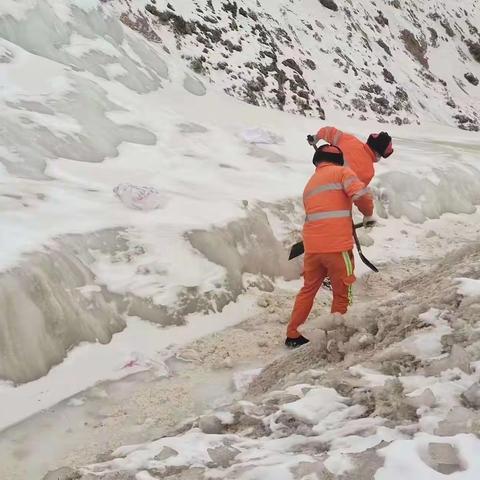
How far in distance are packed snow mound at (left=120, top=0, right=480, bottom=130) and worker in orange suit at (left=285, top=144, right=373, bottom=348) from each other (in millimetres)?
7198

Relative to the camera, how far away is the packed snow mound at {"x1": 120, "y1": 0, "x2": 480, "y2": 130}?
1209cm

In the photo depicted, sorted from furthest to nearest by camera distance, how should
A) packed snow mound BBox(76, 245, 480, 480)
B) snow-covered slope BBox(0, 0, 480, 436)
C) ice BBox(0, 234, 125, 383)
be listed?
1. snow-covered slope BBox(0, 0, 480, 436)
2. ice BBox(0, 234, 125, 383)
3. packed snow mound BBox(76, 245, 480, 480)

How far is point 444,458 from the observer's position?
2182mm

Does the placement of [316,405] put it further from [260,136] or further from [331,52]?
[331,52]

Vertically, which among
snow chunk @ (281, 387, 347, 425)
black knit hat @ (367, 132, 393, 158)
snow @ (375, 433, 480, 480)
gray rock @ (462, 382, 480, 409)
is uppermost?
black knit hat @ (367, 132, 393, 158)

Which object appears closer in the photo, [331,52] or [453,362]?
[453,362]

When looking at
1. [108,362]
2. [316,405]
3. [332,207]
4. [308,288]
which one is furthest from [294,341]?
[316,405]

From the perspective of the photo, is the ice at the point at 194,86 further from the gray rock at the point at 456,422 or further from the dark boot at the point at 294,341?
the gray rock at the point at 456,422

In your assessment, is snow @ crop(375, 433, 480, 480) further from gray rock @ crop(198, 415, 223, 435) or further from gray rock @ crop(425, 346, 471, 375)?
gray rock @ crop(198, 415, 223, 435)

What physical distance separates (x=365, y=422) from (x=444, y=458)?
0.43 m

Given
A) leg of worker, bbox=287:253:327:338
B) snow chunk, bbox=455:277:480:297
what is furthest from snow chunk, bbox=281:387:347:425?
leg of worker, bbox=287:253:327:338

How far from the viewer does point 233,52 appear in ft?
41.7

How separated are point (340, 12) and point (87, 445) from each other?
1554 cm

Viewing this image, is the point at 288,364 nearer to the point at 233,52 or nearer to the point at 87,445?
the point at 87,445
